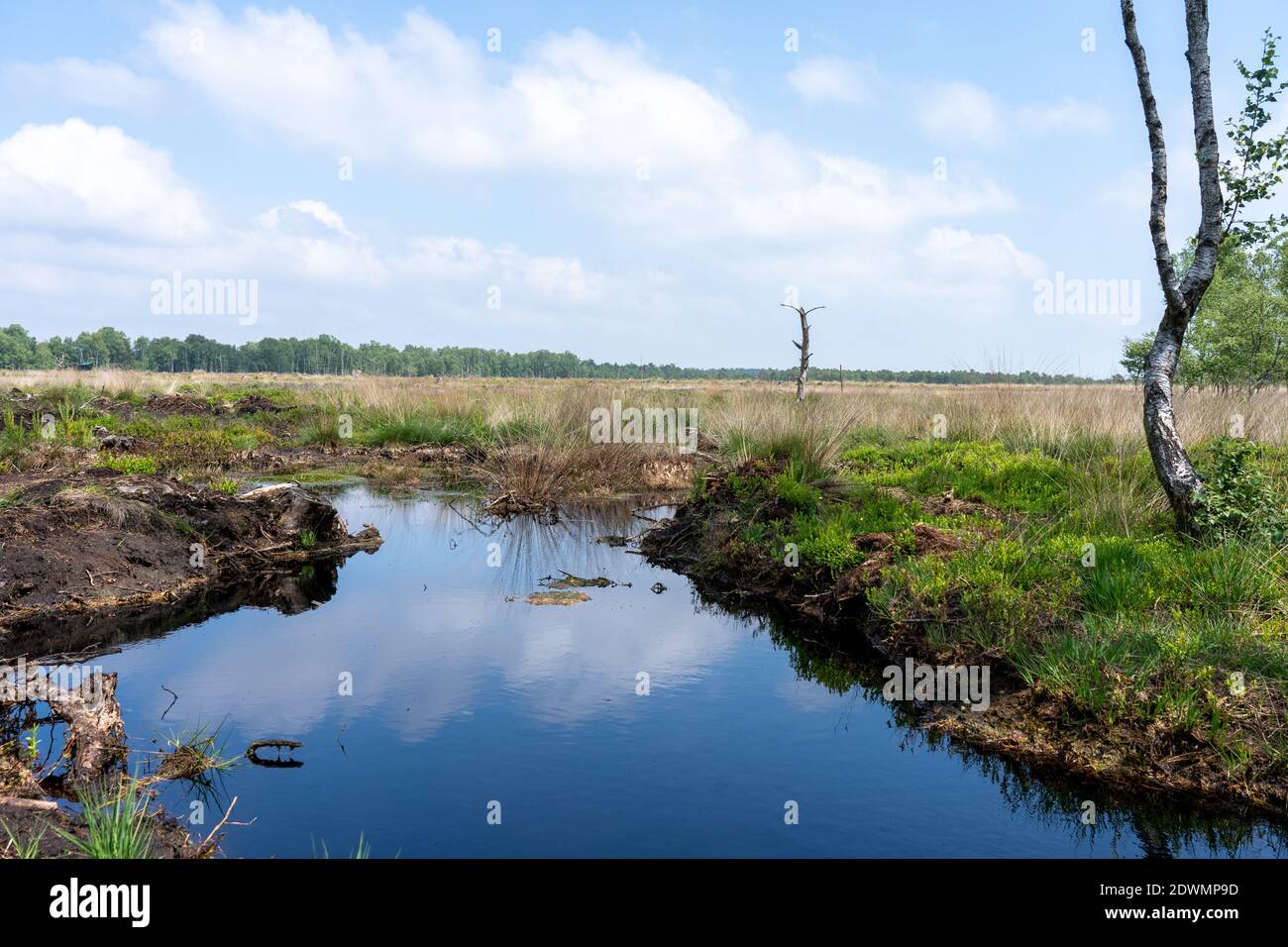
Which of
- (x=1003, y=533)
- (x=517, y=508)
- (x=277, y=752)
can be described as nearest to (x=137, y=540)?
(x=277, y=752)

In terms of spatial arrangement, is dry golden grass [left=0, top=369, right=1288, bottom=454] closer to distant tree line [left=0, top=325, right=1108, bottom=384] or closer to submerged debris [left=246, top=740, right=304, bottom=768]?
submerged debris [left=246, top=740, right=304, bottom=768]

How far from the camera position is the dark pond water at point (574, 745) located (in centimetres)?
423

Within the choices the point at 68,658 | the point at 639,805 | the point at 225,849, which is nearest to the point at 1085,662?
the point at 639,805

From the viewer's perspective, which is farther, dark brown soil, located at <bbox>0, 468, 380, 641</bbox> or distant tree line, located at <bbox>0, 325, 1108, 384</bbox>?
distant tree line, located at <bbox>0, 325, 1108, 384</bbox>

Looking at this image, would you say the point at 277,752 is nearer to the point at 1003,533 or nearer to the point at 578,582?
the point at 578,582

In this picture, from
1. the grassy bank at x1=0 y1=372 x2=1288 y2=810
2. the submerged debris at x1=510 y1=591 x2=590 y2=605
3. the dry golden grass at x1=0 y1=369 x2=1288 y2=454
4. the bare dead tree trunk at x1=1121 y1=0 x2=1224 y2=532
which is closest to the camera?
the grassy bank at x1=0 y1=372 x2=1288 y2=810

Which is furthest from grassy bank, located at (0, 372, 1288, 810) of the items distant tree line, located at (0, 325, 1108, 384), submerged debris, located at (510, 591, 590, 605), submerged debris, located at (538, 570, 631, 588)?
distant tree line, located at (0, 325, 1108, 384)

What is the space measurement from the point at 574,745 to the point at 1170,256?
667 centimetres

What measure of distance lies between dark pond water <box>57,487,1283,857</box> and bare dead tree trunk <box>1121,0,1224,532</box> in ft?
11.4

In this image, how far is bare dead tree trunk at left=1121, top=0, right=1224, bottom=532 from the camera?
767 cm

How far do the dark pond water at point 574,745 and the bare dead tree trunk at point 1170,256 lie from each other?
3474 mm

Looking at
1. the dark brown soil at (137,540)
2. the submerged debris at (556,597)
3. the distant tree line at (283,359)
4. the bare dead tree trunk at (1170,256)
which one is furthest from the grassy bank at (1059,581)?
the distant tree line at (283,359)

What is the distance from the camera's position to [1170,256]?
783cm

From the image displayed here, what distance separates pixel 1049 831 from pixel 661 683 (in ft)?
8.84
